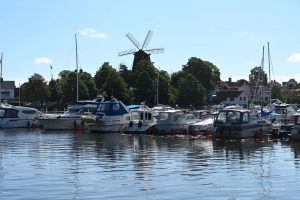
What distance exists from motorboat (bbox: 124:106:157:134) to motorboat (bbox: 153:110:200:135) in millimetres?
1513

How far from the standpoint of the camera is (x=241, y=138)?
44.4 metres

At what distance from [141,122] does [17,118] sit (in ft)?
Answer: 74.3

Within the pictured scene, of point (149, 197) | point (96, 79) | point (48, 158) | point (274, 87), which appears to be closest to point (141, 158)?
point (48, 158)

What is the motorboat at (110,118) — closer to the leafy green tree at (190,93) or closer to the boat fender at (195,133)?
the boat fender at (195,133)

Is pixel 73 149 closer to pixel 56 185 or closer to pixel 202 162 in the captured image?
pixel 202 162

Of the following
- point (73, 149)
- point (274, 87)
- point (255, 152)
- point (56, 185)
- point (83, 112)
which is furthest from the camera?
point (274, 87)

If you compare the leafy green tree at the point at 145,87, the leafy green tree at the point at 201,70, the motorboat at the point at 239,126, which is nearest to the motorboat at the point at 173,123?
the motorboat at the point at 239,126

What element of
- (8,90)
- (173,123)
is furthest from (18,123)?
(8,90)

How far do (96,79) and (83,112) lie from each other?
51.9 meters

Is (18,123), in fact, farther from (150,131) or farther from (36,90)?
(36,90)

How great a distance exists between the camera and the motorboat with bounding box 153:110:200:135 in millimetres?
52938

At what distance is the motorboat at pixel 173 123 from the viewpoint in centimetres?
5294

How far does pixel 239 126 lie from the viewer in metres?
44.4

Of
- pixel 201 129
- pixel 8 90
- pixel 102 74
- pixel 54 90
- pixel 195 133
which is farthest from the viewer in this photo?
pixel 8 90
